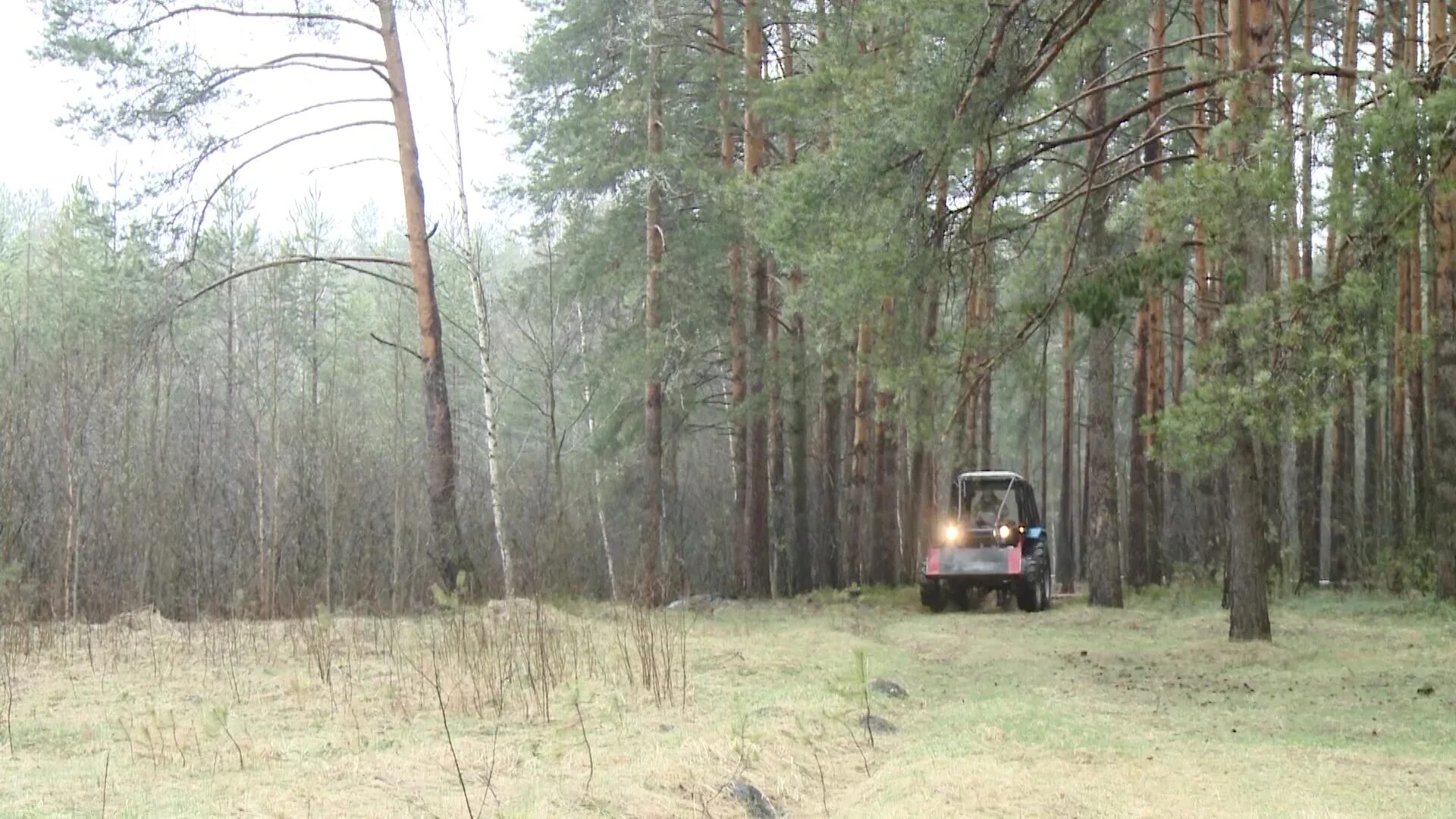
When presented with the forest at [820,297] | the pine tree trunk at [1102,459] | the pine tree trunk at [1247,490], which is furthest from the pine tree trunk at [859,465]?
the pine tree trunk at [1247,490]

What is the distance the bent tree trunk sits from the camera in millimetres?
Result: 15797

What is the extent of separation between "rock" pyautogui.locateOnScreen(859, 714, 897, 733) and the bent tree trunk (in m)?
9.17

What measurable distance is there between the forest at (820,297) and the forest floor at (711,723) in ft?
4.28

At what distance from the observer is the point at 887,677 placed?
9.12 metres

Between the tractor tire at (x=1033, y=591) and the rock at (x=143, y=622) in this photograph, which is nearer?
the rock at (x=143, y=622)

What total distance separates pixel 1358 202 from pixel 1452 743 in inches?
131

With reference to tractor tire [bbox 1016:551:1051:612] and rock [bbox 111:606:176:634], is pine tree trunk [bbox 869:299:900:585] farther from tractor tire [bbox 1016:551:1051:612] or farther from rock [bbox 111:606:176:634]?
rock [bbox 111:606:176:634]

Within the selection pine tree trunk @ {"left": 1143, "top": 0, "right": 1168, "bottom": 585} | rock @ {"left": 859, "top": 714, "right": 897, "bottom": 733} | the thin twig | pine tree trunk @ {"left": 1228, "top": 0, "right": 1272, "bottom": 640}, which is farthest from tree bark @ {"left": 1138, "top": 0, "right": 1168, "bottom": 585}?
the thin twig

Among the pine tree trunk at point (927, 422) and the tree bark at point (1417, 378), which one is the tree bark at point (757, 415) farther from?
the tree bark at point (1417, 378)

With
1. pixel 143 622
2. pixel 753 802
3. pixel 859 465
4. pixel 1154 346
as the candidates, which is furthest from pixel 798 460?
pixel 753 802

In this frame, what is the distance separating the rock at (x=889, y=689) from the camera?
8.48m

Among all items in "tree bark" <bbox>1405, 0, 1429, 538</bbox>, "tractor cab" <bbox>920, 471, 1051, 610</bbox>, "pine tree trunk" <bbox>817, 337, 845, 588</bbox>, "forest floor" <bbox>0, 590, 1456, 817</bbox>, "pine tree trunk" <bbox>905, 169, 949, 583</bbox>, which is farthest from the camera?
"pine tree trunk" <bbox>817, 337, 845, 588</bbox>

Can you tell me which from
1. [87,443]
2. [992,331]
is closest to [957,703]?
[992,331]

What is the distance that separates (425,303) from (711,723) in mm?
10186
